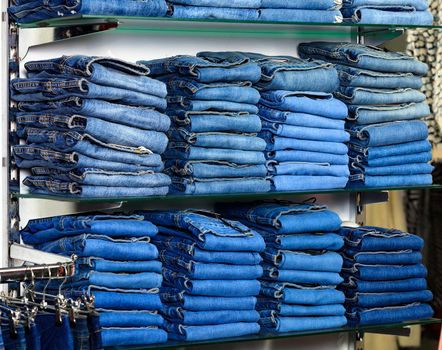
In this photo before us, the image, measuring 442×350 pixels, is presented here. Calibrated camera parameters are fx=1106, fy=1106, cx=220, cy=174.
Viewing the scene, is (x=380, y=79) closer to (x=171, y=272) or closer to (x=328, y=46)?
(x=328, y=46)

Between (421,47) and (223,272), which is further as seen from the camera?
(421,47)

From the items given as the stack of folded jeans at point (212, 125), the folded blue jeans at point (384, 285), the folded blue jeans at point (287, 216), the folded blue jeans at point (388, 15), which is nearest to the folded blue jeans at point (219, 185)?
the stack of folded jeans at point (212, 125)

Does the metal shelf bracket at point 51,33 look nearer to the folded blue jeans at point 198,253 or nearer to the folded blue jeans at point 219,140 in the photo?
the folded blue jeans at point 219,140

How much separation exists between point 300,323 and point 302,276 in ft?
0.47

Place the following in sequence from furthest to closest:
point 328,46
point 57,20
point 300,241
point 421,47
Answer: point 421,47 < point 328,46 < point 300,241 < point 57,20

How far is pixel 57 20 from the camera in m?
3.04

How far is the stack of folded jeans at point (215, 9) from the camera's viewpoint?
3131mm

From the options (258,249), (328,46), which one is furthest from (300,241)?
(328,46)

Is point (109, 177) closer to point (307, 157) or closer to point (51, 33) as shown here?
point (51, 33)

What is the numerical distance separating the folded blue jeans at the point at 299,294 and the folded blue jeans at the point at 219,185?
29 centimetres

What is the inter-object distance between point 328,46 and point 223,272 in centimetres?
86

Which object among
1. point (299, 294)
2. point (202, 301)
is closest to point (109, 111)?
point (202, 301)

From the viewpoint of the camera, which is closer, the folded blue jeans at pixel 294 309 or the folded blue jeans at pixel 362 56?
the folded blue jeans at pixel 294 309

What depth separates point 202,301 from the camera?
3.14m
